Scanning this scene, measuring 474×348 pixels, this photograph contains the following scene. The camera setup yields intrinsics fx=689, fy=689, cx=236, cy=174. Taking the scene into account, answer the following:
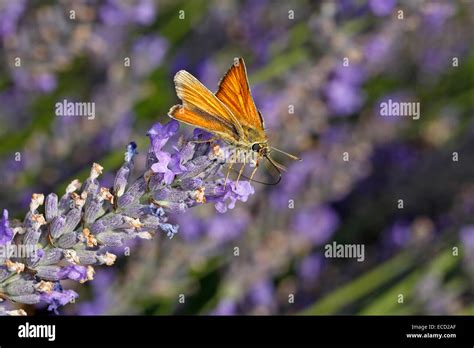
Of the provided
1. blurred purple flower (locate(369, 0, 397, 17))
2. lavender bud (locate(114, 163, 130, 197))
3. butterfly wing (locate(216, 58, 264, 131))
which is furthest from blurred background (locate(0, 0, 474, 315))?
lavender bud (locate(114, 163, 130, 197))

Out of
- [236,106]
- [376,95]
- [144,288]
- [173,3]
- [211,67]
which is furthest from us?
[376,95]

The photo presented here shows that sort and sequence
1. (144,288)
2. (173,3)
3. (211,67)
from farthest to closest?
(173,3) → (211,67) → (144,288)

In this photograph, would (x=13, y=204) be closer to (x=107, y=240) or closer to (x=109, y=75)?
(x=109, y=75)

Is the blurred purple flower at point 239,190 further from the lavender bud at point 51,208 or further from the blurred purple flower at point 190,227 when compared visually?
the blurred purple flower at point 190,227

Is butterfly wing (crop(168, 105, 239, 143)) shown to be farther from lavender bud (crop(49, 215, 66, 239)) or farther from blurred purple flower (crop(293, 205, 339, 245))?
blurred purple flower (crop(293, 205, 339, 245))

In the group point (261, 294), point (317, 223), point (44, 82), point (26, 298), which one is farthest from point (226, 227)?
point (26, 298)

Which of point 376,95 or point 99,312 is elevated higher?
point 376,95

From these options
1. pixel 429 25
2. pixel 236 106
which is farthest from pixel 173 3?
pixel 236 106
